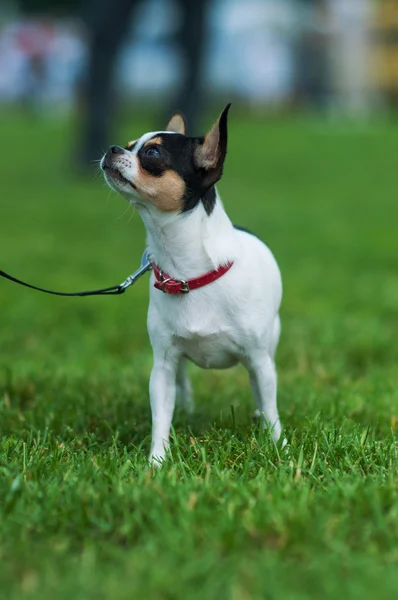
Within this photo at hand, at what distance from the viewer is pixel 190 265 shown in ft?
10.9

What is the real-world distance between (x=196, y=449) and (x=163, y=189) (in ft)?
2.81

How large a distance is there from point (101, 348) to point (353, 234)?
14.1 ft

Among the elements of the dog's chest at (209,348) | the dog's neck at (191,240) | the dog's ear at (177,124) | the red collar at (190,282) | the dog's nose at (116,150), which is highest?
the dog's ear at (177,124)

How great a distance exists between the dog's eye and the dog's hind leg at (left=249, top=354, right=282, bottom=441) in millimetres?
788

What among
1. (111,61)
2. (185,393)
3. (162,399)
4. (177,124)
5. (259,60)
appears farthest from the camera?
(259,60)

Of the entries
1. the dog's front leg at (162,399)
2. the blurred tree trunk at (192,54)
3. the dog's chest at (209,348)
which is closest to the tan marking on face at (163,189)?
the dog's chest at (209,348)

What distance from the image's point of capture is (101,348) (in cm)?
551

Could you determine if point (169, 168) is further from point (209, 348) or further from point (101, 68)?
point (101, 68)

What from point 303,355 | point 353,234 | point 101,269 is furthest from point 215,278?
point 353,234

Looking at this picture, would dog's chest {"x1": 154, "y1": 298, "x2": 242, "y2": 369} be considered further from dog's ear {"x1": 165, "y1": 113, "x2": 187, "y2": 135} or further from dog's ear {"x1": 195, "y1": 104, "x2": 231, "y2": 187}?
dog's ear {"x1": 165, "y1": 113, "x2": 187, "y2": 135}

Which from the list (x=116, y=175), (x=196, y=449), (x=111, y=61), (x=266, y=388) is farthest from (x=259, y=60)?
(x=196, y=449)

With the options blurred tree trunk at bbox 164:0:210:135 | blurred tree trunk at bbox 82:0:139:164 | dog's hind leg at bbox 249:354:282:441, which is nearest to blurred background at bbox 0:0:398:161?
blurred tree trunk at bbox 82:0:139:164

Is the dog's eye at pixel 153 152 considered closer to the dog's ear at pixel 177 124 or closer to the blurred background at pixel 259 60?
the dog's ear at pixel 177 124

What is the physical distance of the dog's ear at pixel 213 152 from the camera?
3.18 metres
